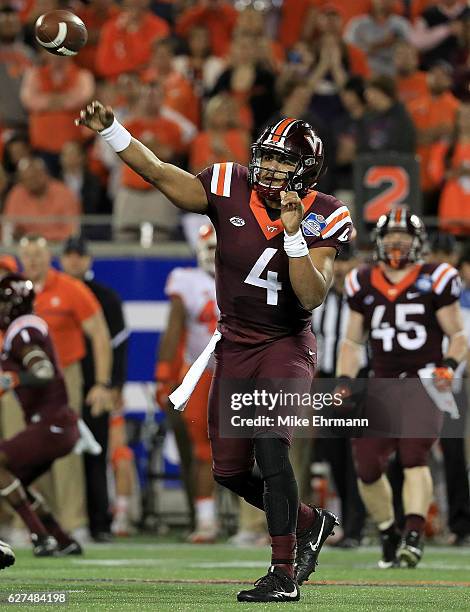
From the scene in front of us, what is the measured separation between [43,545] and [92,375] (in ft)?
7.81

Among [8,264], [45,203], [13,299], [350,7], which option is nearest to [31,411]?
[13,299]

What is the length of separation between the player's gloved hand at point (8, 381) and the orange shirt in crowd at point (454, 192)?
4417 mm

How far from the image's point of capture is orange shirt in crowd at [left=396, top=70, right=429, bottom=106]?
47.6ft

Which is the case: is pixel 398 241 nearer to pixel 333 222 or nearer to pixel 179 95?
pixel 333 222

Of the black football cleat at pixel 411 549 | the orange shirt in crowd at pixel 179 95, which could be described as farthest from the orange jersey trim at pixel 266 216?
the orange shirt in crowd at pixel 179 95

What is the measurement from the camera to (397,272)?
9227 millimetres

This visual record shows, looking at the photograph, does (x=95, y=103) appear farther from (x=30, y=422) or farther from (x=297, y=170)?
(x=30, y=422)

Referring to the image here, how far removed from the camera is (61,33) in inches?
255

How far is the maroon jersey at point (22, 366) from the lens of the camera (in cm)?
926

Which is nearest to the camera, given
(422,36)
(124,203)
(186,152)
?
(124,203)

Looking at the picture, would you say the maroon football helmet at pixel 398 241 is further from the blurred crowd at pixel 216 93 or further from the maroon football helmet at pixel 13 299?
the blurred crowd at pixel 216 93

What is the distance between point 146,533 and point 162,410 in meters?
1.11

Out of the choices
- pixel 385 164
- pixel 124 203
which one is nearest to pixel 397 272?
pixel 385 164

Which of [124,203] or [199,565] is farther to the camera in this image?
[124,203]
